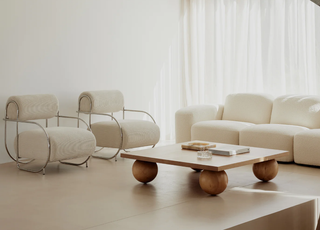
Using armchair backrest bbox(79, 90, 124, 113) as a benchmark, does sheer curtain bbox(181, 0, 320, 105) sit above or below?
above

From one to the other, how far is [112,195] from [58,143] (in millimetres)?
1137

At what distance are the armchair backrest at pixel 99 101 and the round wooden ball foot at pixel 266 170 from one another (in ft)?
8.35

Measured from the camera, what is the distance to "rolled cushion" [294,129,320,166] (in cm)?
521

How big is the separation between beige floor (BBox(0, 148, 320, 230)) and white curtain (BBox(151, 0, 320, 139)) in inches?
71.7

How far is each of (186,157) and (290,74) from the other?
9.97 feet

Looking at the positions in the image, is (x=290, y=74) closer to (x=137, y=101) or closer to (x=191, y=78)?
(x=191, y=78)

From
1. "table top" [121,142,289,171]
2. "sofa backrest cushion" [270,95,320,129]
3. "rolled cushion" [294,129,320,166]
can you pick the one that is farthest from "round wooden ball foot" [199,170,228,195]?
"sofa backrest cushion" [270,95,320,129]

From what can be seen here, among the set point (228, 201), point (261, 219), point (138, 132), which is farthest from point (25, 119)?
point (261, 219)

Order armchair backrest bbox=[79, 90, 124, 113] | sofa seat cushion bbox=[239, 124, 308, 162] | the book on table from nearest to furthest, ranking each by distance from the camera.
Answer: the book on table
sofa seat cushion bbox=[239, 124, 308, 162]
armchair backrest bbox=[79, 90, 124, 113]

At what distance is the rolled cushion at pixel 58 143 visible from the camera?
4.99 meters

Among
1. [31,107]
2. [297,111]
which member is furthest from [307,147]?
[31,107]

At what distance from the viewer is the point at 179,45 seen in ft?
26.6

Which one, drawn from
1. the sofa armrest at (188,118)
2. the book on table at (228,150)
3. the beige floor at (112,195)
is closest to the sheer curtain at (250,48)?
the sofa armrest at (188,118)

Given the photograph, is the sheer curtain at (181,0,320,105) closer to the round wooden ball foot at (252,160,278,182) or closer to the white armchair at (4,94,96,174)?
the round wooden ball foot at (252,160,278,182)
